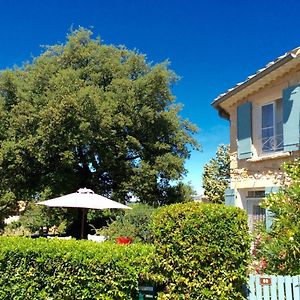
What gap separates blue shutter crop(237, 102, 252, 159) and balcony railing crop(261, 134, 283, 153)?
46 centimetres

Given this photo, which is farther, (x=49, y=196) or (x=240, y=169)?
(x=49, y=196)

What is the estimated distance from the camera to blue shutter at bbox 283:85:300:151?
11.1 meters

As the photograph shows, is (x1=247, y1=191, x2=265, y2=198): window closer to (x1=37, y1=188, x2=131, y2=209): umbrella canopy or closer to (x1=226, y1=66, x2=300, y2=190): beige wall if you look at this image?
(x1=226, y1=66, x2=300, y2=190): beige wall

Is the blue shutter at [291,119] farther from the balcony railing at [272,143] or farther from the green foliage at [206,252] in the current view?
the green foliage at [206,252]

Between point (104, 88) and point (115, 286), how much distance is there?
17.2 metres

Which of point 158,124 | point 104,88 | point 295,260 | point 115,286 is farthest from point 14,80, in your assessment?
point 295,260

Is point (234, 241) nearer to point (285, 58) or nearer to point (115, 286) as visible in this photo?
point (115, 286)

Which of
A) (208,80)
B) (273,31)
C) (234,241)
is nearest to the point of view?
(234,241)

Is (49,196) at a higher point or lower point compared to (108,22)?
lower

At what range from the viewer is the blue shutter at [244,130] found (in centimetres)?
1327

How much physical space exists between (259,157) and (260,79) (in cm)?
259

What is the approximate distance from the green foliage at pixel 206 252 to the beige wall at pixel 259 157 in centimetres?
581

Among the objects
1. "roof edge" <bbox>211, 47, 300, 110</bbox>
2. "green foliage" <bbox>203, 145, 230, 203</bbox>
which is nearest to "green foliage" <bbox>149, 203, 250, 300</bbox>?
→ "roof edge" <bbox>211, 47, 300, 110</bbox>

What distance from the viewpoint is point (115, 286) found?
7.02 metres
